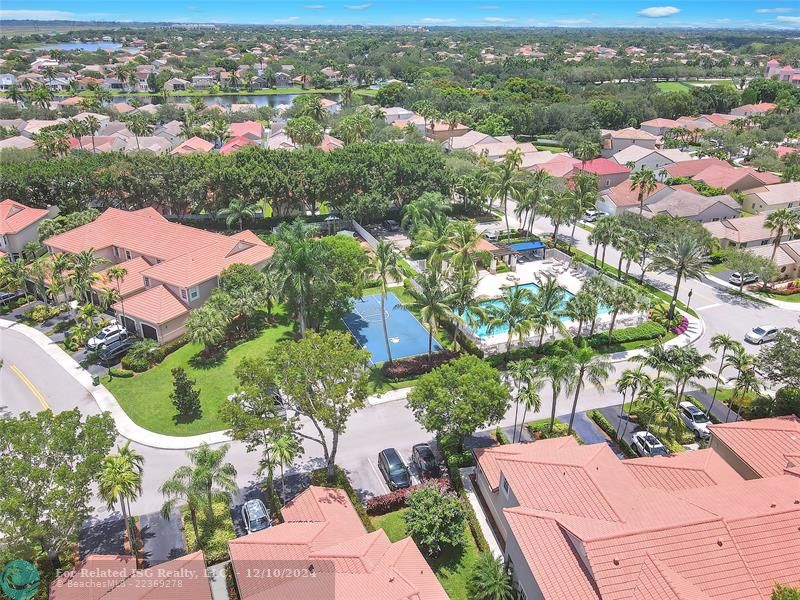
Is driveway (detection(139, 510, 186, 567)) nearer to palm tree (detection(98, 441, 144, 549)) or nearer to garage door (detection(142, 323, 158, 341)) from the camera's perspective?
palm tree (detection(98, 441, 144, 549))

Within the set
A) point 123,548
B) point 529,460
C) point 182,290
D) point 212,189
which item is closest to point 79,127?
point 212,189

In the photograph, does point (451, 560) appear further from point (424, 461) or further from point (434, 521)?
point (424, 461)

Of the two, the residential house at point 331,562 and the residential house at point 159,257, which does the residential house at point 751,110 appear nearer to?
the residential house at point 159,257

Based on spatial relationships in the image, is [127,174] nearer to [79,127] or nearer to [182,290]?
[182,290]

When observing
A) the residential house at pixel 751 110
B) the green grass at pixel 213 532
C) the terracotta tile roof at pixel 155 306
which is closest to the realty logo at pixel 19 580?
the green grass at pixel 213 532

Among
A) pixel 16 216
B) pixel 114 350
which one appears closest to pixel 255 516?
pixel 114 350

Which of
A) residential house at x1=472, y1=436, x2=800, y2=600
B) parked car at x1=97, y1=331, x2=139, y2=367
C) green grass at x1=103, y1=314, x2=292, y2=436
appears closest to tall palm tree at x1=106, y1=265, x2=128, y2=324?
parked car at x1=97, y1=331, x2=139, y2=367
